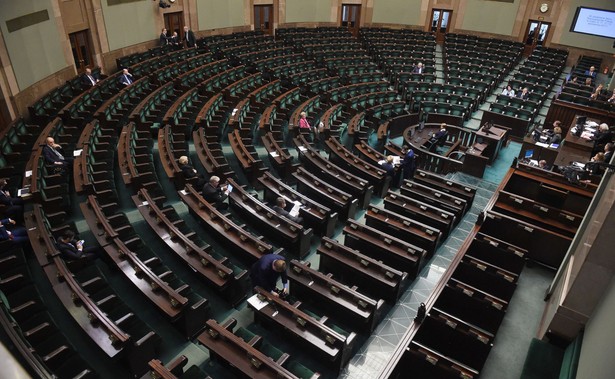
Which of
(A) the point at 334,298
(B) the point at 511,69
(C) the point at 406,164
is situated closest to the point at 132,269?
(A) the point at 334,298

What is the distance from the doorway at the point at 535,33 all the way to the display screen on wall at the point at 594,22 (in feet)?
2.95

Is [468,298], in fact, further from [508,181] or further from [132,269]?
[132,269]

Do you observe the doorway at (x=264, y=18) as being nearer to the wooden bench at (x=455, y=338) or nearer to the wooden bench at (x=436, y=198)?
the wooden bench at (x=436, y=198)

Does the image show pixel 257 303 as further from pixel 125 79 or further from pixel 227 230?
pixel 125 79

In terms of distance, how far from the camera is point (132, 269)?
4.35 meters

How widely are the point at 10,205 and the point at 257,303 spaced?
3438 mm

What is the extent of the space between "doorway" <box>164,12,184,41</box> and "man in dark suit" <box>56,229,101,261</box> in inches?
404

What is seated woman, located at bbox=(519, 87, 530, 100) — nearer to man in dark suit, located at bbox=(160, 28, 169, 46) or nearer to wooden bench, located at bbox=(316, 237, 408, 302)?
wooden bench, located at bbox=(316, 237, 408, 302)

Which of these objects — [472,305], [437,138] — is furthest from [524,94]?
[472,305]

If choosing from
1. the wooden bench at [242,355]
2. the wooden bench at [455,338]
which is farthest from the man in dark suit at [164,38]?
the wooden bench at [455,338]

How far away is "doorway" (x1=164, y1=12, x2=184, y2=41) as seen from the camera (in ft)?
43.3

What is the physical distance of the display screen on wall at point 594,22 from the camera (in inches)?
572

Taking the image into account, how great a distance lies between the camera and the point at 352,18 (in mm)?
17859

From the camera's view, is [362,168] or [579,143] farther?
[579,143]
